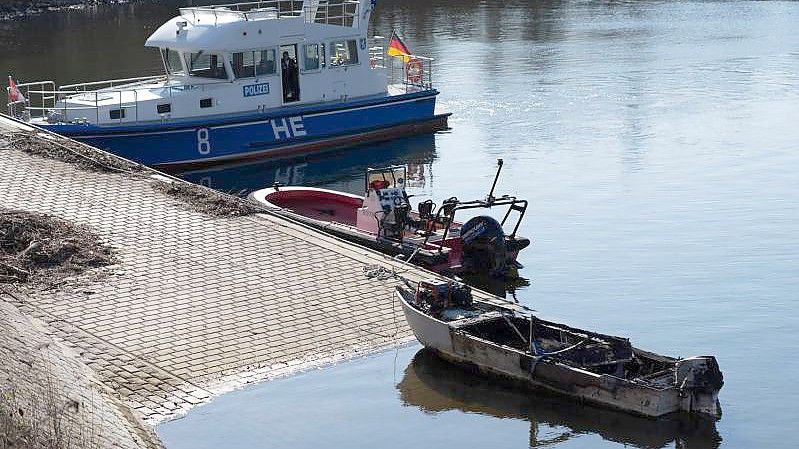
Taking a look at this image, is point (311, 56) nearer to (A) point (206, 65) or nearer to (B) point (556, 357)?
(A) point (206, 65)

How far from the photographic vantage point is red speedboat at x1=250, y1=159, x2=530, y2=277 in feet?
68.0

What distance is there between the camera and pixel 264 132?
3203cm

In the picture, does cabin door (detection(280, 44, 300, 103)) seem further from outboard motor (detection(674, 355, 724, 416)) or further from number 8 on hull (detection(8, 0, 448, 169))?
outboard motor (detection(674, 355, 724, 416))

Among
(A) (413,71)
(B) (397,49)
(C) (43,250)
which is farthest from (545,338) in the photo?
(A) (413,71)

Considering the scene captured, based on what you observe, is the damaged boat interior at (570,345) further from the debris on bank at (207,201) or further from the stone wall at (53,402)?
the debris on bank at (207,201)

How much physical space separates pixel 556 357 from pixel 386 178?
9256 mm

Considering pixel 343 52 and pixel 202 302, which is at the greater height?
pixel 343 52

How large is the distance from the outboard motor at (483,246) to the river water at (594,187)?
1056 millimetres

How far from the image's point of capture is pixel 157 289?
725 inches

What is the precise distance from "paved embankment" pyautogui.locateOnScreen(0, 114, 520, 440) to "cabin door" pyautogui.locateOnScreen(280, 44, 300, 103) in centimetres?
922

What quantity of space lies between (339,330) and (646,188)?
44.5 ft

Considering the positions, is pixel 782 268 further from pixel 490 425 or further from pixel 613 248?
pixel 490 425

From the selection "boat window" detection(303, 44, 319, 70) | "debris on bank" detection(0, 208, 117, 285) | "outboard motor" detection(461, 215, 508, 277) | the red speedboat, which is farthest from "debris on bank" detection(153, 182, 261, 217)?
"boat window" detection(303, 44, 319, 70)

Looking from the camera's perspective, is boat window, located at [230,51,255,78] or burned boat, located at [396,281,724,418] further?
boat window, located at [230,51,255,78]
